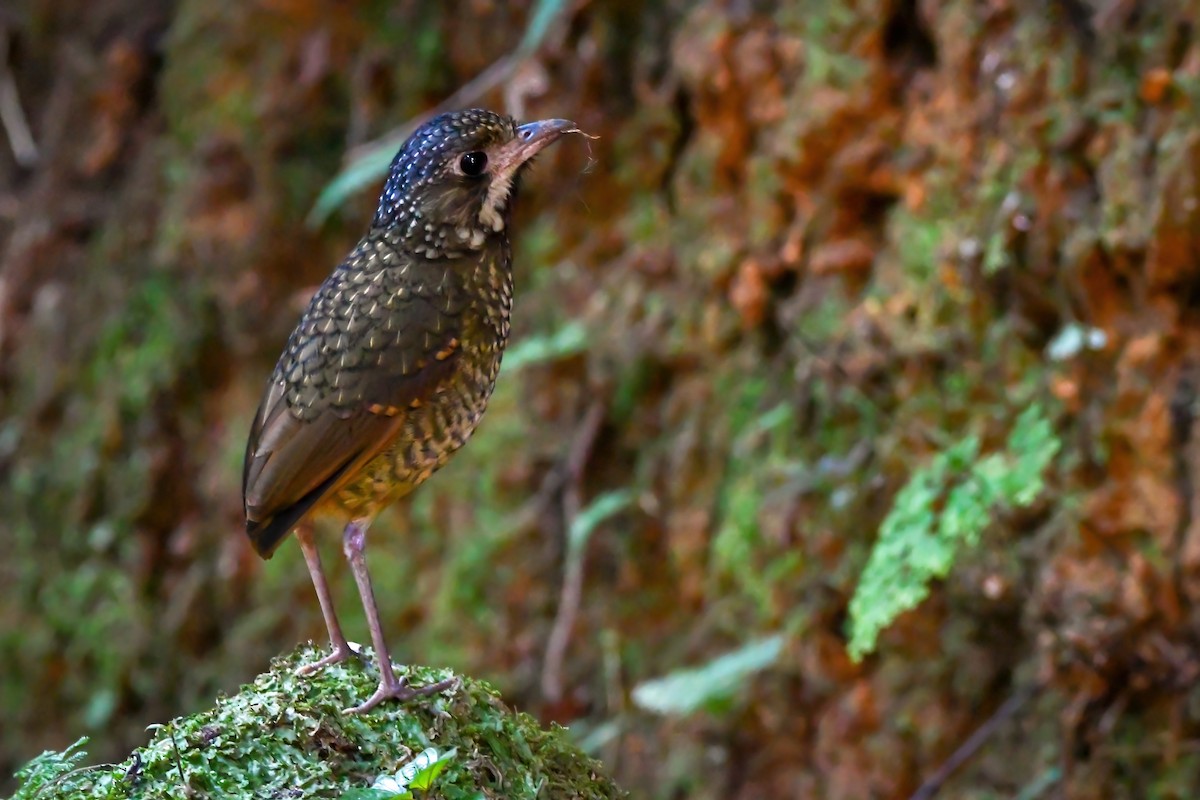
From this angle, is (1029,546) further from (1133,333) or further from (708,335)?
(708,335)

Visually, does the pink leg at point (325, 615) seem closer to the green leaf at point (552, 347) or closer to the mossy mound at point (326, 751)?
the mossy mound at point (326, 751)

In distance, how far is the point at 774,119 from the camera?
5.38 metres

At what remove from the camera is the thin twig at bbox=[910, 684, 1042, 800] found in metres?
4.48

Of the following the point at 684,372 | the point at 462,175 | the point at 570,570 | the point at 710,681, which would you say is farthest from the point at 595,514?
the point at 462,175

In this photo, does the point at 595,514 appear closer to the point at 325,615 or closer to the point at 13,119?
the point at 325,615

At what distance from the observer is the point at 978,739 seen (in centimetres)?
453

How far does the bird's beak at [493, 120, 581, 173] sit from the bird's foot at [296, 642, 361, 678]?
112 centimetres

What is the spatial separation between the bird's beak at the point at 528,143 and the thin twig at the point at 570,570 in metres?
2.66

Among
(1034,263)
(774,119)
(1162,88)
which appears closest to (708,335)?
(774,119)

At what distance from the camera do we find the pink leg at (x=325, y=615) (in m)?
3.01

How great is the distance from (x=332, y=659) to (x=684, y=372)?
2.87m

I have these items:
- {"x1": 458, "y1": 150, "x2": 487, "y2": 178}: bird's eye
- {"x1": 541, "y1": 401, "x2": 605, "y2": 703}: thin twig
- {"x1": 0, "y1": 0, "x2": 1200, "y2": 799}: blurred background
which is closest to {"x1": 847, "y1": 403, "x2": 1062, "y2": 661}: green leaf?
{"x1": 0, "y1": 0, "x2": 1200, "y2": 799}: blurred background

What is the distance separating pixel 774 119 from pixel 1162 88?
4.88 ft

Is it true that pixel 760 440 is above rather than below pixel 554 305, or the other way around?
below
